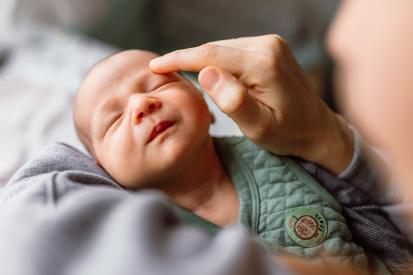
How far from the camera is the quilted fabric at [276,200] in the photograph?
613 millimetres

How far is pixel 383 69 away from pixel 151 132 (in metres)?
0.31

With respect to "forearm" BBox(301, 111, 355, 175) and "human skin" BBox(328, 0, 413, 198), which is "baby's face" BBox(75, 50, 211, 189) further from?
"human skin" BBox(328, 0, 413, 198)

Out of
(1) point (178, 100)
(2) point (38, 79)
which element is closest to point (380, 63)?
(1) point (178, 100)

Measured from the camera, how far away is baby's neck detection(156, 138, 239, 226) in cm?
67

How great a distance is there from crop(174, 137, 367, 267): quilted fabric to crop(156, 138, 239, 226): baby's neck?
0.05ft

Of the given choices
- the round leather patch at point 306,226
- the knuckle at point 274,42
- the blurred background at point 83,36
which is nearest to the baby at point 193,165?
the round leather patch at point 306,226

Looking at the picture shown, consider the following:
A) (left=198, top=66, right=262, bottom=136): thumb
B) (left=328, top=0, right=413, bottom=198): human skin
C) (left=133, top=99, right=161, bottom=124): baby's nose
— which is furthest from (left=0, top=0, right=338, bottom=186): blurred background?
(left=328, top=0, right=413, bottom=198): human skin

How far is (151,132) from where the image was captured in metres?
0.64

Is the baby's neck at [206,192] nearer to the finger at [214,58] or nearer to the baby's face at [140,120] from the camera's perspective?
the baby's face at [140,120]

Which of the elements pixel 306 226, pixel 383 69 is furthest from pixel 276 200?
pixel 383 69

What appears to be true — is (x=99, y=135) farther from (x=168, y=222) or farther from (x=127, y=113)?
(x=168, y=222)

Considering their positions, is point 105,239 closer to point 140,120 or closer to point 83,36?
point 140,120

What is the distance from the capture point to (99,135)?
2.31 ft

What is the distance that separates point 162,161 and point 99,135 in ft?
0.35
